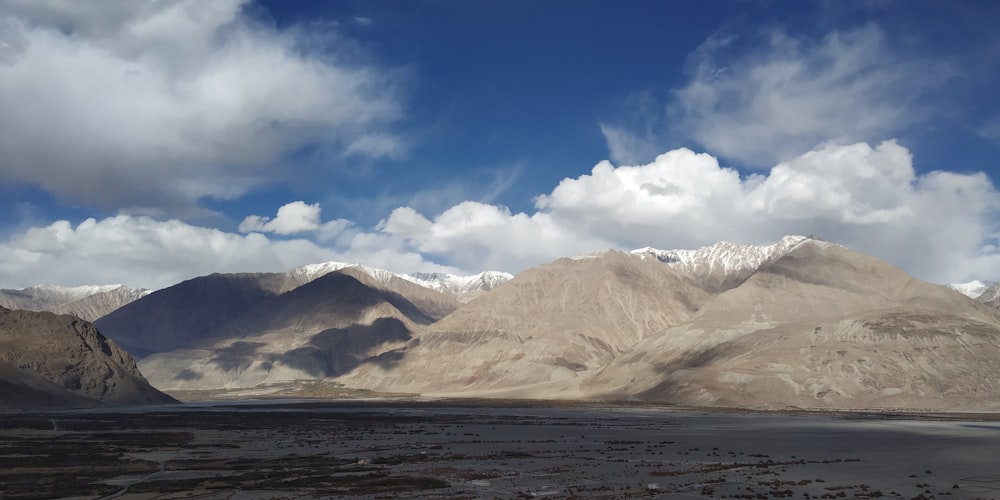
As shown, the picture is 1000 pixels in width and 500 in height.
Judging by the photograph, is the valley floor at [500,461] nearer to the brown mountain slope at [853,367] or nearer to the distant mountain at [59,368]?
the distant mountain at [59,368]

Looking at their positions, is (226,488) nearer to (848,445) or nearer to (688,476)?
(688,476)

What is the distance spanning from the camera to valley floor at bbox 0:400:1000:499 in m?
38.2

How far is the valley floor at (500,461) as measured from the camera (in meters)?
38.2

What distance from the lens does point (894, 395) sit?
13938cm

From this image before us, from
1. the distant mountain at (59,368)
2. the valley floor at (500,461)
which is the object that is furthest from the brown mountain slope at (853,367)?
the distant mountain at (59,368)

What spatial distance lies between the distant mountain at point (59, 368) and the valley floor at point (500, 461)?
43.6 metres

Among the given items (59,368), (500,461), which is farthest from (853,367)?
(59,368)

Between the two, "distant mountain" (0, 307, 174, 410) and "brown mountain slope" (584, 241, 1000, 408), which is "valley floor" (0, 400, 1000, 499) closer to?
"distant mountain" (0, 307, 174, 410)

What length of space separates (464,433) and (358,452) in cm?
2216

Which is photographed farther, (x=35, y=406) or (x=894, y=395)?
(x=894, y=395)

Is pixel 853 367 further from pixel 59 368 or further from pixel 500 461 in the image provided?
pixel 59 368

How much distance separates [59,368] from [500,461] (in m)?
122

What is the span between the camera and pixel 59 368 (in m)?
141

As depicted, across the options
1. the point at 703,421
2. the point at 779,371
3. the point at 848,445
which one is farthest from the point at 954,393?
the point at 848,445
